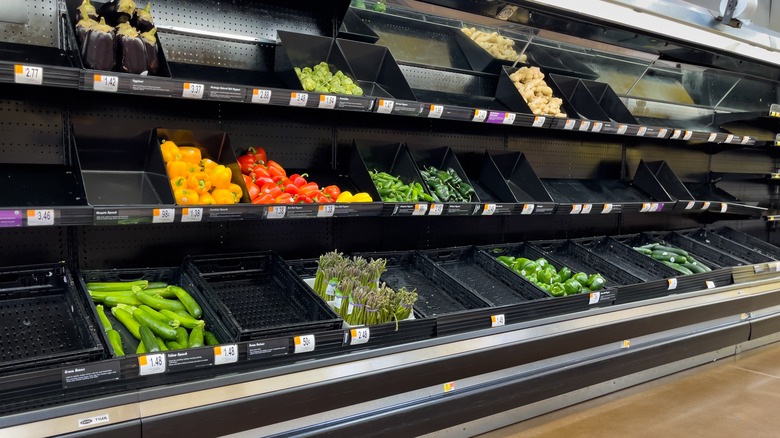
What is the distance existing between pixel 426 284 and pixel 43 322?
1867 mm

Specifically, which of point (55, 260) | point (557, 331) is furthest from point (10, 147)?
point (557, 331)

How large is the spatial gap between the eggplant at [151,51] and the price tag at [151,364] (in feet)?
3.84

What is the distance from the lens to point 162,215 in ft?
7.94

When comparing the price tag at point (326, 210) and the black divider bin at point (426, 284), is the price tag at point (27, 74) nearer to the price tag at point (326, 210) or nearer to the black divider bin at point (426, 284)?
the price tag at point (326, 210)

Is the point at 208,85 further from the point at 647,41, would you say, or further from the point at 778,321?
the point at 778,321

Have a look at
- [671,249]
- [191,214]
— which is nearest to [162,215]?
[191,214]

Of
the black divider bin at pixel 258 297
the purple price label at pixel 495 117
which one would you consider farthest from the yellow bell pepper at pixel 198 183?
the purple price label at pixel 495 117

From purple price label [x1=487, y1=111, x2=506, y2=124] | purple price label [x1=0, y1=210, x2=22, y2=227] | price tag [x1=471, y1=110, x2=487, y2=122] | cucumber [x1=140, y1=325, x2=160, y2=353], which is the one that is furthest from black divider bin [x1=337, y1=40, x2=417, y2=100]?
purple price label [x1=0, y1=210, x2=22, y2=227]

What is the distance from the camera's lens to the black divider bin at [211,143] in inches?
112

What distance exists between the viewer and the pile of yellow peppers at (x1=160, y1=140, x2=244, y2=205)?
2670mm

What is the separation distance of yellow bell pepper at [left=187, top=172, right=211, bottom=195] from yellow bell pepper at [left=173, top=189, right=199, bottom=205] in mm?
62

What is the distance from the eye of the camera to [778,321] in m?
4.84

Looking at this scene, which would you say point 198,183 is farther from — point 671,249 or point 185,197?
point 671,249

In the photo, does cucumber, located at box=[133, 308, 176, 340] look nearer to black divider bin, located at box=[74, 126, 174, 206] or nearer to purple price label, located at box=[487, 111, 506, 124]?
black divider bin, located at box=[74, 126, 174, 206]
